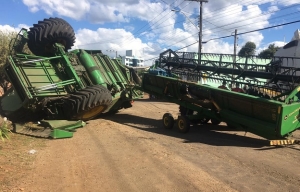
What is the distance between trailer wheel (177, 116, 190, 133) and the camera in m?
8.51

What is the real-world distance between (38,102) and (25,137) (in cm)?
121

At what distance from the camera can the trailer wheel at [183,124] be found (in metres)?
8.51

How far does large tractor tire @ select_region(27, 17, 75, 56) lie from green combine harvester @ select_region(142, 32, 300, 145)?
324cm

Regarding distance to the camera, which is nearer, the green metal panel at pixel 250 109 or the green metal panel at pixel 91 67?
the green metal panel at pixel 250 109

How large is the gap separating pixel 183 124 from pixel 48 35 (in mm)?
5539

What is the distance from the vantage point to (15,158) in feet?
18.6

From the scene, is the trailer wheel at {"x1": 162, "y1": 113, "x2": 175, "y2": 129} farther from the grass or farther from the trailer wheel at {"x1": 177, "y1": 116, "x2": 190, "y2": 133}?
the grass

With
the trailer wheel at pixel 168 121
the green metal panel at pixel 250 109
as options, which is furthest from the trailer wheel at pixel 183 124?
the green metal panel at pixel 250 109

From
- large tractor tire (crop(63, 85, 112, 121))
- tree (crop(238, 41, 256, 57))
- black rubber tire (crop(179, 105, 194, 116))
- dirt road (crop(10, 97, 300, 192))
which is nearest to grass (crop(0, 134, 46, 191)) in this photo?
dirt road (crop(10, 97, 300, 192))

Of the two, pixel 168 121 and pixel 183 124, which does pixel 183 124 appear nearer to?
pixel 183 124

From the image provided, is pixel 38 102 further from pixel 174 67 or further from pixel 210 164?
pixel 174 67

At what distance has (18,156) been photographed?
19.1 feet

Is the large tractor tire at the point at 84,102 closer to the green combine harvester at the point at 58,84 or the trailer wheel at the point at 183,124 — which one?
the green combine harvester at the point at 58,84

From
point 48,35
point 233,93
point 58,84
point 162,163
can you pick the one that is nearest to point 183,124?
point 233,93
